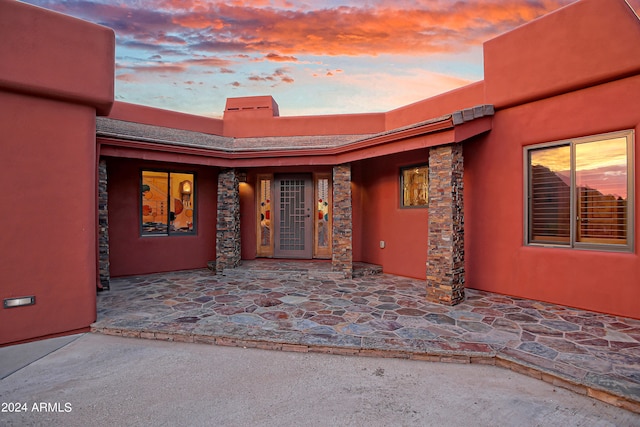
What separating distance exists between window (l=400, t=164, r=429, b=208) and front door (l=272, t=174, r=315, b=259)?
2723 mm

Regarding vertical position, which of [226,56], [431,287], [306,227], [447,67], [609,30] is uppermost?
[226,56]

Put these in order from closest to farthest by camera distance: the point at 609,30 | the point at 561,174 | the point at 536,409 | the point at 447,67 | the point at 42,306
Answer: the point at 536,409 < the point at 42,306 < the point at 609,30 < the point at 561,174 < the point at 447,67

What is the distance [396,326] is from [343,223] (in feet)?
11.7

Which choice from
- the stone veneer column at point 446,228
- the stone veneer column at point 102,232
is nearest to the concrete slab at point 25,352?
the stone veneer column at point 102,232

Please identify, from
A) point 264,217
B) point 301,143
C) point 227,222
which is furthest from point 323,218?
point 227,222

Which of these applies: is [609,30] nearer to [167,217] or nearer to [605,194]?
[605,194]

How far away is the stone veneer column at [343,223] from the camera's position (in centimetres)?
755

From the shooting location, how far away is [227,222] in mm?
8062

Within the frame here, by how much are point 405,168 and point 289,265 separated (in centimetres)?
404

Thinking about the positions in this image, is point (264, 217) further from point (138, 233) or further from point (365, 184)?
point (138, 233)

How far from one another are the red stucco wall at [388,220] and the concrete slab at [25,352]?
6.57 metres

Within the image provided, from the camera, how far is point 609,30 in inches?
181

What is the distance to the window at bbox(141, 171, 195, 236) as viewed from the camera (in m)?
8.14

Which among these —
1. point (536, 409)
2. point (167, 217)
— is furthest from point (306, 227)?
point (536, 409)
